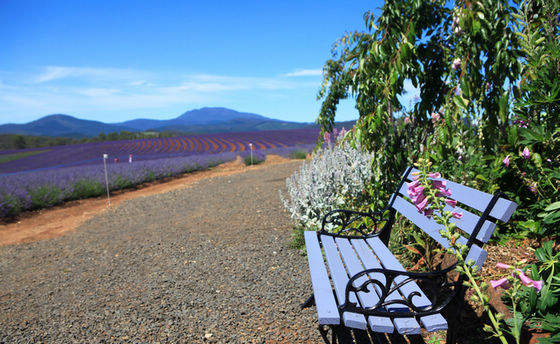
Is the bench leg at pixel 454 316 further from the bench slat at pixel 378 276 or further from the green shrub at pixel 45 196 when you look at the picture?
the green shrub at pixel 45 196

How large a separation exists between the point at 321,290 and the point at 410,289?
0.43m

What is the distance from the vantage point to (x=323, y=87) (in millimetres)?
4875

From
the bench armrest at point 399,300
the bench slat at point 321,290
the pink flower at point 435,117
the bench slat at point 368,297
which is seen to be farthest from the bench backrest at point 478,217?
the pink flower at point 435,117

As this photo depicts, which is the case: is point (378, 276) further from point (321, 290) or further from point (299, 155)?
point (299, 155)

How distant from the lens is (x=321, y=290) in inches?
67.7

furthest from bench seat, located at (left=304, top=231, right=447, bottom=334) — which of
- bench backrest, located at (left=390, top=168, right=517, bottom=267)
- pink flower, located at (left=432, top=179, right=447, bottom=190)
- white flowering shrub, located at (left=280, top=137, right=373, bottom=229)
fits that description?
white flowering shrub, located at (left=280, top=137, right=373, bottom=229)

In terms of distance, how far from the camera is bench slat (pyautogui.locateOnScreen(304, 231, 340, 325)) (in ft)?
4.80

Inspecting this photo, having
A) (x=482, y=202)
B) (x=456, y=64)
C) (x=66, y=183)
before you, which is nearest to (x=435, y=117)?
(x=456, y=64)

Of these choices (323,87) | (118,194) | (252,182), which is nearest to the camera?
(323,87)

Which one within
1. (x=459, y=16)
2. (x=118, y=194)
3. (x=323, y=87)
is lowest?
(x=118, y=194)

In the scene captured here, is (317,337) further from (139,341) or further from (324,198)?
A: (324,198)

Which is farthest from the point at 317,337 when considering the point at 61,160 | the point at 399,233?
the point at 61,160

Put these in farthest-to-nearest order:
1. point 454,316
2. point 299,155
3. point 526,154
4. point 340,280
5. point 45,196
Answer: point 299,155 < point 45,196 < point 526,154 < point 340,280 < point 454,316

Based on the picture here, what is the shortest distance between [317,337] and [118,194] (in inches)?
Result: 322
